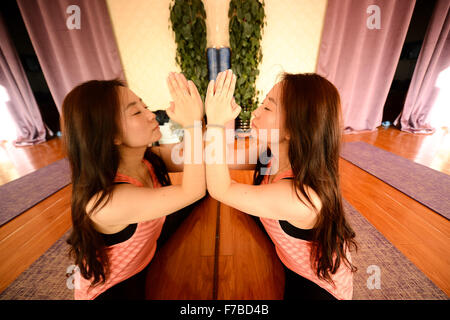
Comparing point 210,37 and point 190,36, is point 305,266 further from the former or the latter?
point 210,37

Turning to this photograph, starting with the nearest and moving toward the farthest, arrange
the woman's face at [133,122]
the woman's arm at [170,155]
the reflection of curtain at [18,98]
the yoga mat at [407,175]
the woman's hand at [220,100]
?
the woman's hand at [220,100] < the woman's face at [133,122] < the woman's arm at [170,155] < the yoga mat at [407,175] < the reflection of curtain at [18,98]

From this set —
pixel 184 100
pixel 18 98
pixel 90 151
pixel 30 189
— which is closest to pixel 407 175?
pixel 184 100

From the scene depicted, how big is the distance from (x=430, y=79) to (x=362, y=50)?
1.08 metres

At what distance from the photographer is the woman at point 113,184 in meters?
0.57

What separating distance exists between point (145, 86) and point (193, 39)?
1016 millimetres

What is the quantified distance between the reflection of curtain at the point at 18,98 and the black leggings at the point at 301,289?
156 inches

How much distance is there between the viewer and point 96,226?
0.66 meters

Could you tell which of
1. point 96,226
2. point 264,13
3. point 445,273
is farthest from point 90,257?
point 264,13

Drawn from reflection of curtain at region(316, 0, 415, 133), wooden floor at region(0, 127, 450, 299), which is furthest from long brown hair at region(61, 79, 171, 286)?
reflection of curtain at region(316, 0, 415, 133)

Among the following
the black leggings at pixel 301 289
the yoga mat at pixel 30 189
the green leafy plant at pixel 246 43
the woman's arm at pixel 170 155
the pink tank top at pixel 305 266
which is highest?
the green leafy plant at pixel 246 43

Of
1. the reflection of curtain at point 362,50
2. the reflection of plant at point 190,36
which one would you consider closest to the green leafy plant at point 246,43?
the reflection of plant at point 190,36

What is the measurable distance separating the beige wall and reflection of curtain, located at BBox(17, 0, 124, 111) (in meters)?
0.17

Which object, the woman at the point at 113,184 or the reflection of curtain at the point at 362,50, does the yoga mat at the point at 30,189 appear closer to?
the woman at the point at 113,184

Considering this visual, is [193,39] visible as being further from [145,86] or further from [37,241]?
[37,241]
